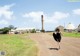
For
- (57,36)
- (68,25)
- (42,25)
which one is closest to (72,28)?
(68,25)

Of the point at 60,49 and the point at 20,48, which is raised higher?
the point at 60,49

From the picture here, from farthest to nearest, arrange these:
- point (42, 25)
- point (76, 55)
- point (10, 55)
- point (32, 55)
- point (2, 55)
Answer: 1. point (42, 25)
2. point (10, 55)
3. point (32, 55)
4. point (76, 55)
5. point (2, 55)

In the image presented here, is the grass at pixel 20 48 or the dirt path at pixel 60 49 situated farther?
the grass at pixel 20 48

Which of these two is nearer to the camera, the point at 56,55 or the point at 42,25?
the point at 56,55

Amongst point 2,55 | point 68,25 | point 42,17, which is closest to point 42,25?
point 42,17

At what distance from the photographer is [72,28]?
148 metres

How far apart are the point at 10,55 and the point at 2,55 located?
963cm

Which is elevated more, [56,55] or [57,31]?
[57,31]

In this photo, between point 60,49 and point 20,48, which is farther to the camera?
point 20,48

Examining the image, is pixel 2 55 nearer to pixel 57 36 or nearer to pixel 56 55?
pixel 56 55

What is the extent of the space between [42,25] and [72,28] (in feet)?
60.7

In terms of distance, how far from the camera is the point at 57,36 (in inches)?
811

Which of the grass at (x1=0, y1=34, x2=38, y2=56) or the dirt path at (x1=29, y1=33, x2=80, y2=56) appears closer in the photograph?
the dirt path at (x1=29, y1=33, x2=80, y2=56)

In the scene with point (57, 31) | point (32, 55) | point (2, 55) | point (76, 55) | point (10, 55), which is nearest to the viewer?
point (2, 55)
